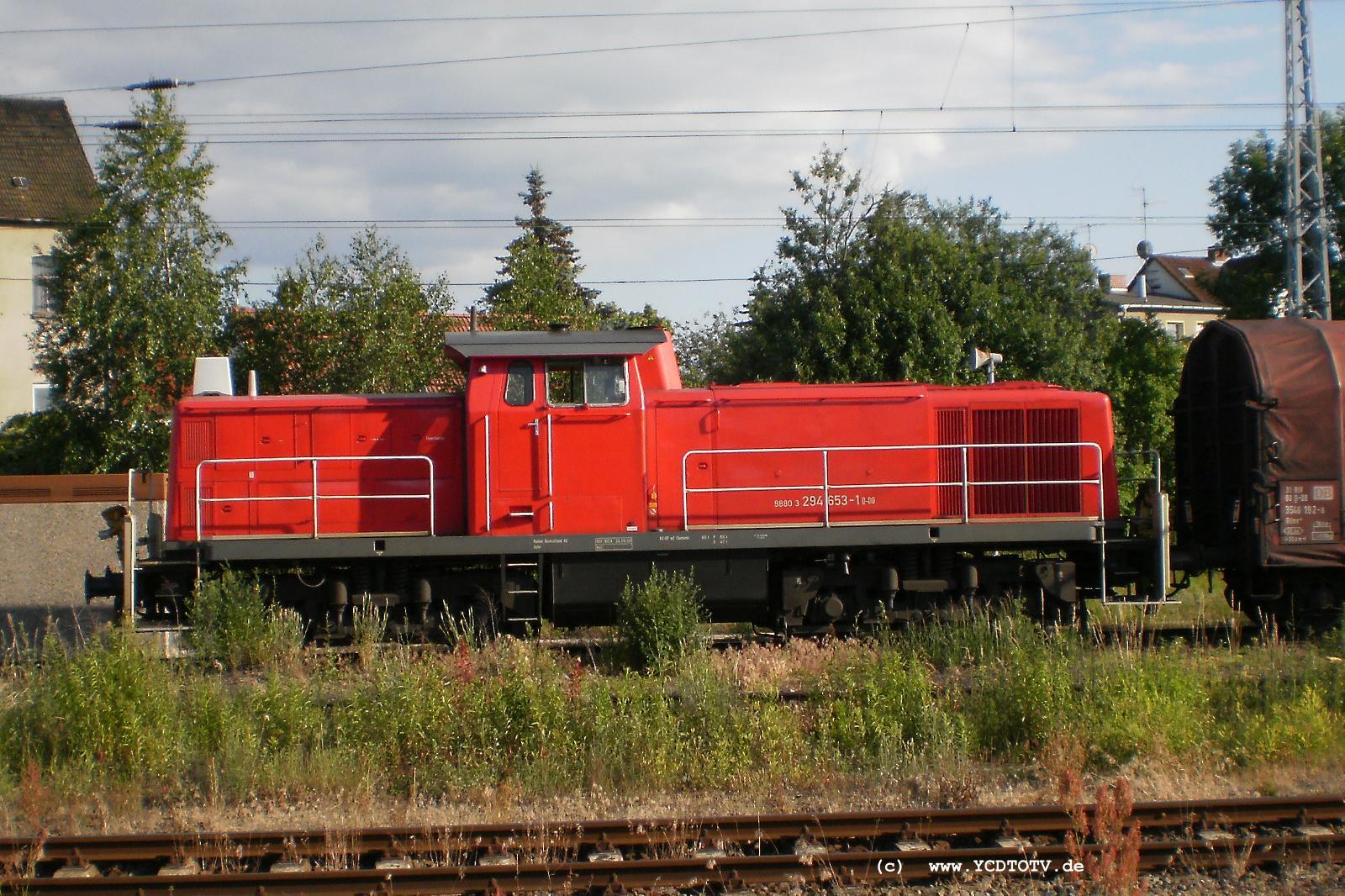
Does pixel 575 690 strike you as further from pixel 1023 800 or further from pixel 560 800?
pixel 1023 800

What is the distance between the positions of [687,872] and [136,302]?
17959mm

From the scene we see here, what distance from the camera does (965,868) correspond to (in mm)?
6305

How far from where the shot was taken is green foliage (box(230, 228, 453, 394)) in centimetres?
1981

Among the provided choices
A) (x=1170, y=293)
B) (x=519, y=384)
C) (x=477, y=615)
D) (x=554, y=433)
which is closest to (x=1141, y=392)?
(x=554, y=433)

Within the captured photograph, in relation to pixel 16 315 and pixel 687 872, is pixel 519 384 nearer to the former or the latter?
pixel 687 872

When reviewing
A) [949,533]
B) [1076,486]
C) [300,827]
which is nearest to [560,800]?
[300,827]

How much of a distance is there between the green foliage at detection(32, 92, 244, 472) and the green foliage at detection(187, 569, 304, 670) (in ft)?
34.9

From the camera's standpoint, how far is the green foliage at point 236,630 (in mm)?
10461

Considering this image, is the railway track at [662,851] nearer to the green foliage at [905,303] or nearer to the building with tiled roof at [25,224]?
the green foliage at [905,303]

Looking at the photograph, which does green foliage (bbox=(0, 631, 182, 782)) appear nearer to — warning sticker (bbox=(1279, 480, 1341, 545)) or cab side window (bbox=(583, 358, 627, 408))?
cab side window (bbox=(583, 358, 627, 408))

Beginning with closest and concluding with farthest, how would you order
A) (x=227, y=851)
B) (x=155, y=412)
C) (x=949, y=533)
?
(x=227, y=851) < (x=949, y=533) < (x=155, y=412)

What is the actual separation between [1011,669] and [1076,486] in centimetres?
393

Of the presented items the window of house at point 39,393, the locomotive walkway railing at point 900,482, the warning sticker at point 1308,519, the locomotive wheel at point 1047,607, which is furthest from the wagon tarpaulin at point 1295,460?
the window of house at point 39,393

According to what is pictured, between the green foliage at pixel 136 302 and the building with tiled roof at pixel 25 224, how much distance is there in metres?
13.2
